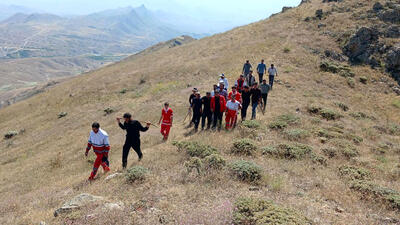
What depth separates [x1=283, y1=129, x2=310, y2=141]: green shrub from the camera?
11.4m

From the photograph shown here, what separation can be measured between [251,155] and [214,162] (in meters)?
1.97

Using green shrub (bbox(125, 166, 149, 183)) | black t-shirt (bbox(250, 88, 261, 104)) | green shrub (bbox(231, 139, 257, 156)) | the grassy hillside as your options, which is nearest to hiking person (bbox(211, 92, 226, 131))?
the grassy hillside

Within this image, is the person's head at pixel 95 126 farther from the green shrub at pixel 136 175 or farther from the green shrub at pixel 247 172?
the green shrub at pixel 247 172

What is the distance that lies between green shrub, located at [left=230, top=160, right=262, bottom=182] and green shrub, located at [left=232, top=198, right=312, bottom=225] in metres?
1.65

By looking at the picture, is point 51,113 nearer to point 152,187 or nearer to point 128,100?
point 128,100

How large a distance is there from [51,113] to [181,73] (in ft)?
53.9

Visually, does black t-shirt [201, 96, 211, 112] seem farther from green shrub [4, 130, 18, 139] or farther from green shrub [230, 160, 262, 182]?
green shrub [4, 130, 18, 139]

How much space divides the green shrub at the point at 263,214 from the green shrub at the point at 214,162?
2214mm

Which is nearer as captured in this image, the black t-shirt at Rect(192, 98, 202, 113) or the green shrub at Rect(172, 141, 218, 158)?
the green shrub at Rect(172, 141, 218, 158)

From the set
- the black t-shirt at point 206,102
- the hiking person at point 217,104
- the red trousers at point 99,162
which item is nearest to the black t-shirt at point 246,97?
the hiking person at point 217,104

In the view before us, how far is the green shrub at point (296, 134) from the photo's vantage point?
11.4 metres

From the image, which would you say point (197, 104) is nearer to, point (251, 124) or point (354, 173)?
point (251, 124)

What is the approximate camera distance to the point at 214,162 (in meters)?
8.00

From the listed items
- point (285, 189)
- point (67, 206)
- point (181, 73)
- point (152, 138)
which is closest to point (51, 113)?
point (181, 73)
